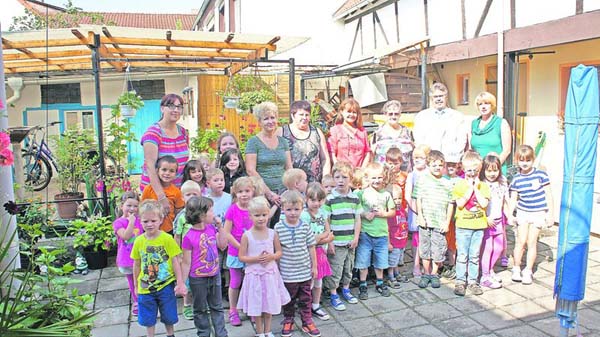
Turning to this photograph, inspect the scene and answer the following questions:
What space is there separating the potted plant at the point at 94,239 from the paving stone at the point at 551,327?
12.7 feet

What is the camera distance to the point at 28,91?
38.9 feet

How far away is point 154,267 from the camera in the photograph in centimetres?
304

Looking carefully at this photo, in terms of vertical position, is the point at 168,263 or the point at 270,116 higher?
the point at 270,116

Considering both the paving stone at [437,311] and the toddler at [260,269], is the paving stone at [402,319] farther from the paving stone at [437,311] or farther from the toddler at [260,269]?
the toddler at [260,269]

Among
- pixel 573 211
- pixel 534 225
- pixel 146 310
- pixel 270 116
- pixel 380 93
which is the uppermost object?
pixel 380 93

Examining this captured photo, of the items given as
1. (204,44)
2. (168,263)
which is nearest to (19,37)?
(204,44)

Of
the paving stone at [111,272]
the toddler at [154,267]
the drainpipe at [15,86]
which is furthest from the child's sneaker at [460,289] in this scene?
the drainpipe at [15,86]

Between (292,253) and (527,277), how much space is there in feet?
7.70

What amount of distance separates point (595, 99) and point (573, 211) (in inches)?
28.0

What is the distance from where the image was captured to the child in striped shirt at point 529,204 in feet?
14.1

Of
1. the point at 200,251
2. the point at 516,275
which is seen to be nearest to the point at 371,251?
the point at 516,275

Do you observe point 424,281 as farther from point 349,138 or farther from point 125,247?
point 125,247

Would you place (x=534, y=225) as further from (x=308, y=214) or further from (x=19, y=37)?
(x=19, y=37)

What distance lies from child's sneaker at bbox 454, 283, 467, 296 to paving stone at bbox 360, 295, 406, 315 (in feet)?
1.70
